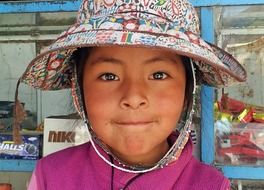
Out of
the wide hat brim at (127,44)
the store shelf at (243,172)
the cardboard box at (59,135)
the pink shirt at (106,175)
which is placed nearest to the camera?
the wide hat brim at (127,44)

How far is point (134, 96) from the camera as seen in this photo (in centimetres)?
108

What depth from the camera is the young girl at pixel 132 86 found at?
1.04 meters

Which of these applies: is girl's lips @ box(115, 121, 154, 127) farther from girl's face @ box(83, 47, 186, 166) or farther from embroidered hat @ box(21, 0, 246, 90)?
embroidered hat @ box(21, 0, 246, 90)

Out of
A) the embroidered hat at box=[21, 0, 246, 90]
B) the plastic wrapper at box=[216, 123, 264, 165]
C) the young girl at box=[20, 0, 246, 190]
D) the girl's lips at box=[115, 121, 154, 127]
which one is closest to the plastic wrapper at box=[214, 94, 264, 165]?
the plastic wrapper at box=[216, 123, 264, 165]

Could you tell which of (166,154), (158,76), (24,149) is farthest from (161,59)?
(24,149)

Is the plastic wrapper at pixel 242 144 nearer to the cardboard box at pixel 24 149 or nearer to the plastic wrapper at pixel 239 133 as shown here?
the plastic wrapper at pixel 239 133

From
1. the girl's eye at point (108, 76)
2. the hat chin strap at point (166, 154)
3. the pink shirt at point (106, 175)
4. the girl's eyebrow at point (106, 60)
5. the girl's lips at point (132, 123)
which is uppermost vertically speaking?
the girl's eyebrow at point (106, 60)

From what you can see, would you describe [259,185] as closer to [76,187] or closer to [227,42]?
[227,42]

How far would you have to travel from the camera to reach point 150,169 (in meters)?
1.23

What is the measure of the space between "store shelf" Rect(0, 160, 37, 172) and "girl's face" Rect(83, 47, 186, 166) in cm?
51

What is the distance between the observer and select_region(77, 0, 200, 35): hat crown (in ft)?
3.51

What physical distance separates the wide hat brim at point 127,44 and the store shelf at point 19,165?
41 centimetres

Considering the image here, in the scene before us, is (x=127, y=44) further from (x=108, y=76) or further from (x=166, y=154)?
(x=166, y=154)

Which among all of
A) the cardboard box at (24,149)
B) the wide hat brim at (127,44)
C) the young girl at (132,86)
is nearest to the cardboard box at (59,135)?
the cardboard box at (24,149)
